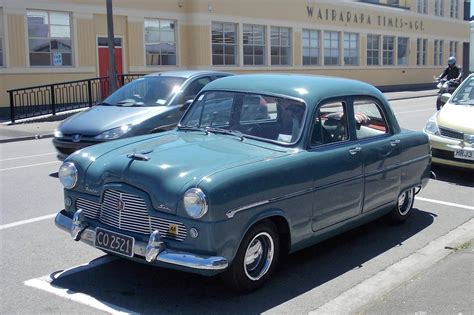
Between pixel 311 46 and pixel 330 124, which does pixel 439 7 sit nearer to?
pixel 311 46

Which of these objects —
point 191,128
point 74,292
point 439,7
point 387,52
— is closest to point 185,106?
point 191,128

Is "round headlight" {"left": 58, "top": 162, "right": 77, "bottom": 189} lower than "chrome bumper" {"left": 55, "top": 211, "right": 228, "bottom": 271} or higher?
higher

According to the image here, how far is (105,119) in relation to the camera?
28.6ft

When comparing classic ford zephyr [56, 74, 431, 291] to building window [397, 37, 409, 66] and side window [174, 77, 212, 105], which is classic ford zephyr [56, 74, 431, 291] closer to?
side window [174, 77, 212, 105]

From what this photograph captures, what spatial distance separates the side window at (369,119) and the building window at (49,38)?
60.4ft

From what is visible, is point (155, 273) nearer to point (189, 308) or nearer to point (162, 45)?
point (189, 308)

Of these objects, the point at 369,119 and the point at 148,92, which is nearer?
the point at 369,119

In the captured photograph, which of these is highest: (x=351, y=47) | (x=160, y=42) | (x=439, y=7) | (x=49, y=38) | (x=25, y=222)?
(x=439, y=7)

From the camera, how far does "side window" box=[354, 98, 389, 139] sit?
567cm

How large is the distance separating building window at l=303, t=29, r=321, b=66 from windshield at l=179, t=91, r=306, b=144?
28.8 meters

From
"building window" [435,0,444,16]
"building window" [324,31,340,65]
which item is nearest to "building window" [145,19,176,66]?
"building window" [324,31,340,65]

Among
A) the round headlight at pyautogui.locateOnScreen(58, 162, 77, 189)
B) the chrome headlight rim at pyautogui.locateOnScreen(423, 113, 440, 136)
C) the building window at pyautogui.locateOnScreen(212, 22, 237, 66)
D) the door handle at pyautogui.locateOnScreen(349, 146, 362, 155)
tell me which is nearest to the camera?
the round headlight at pyautogui.locateOnScreen(58, 162, 77, 189)

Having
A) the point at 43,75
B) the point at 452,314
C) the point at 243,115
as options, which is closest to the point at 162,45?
the point at 43,75

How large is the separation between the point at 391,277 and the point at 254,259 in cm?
123
